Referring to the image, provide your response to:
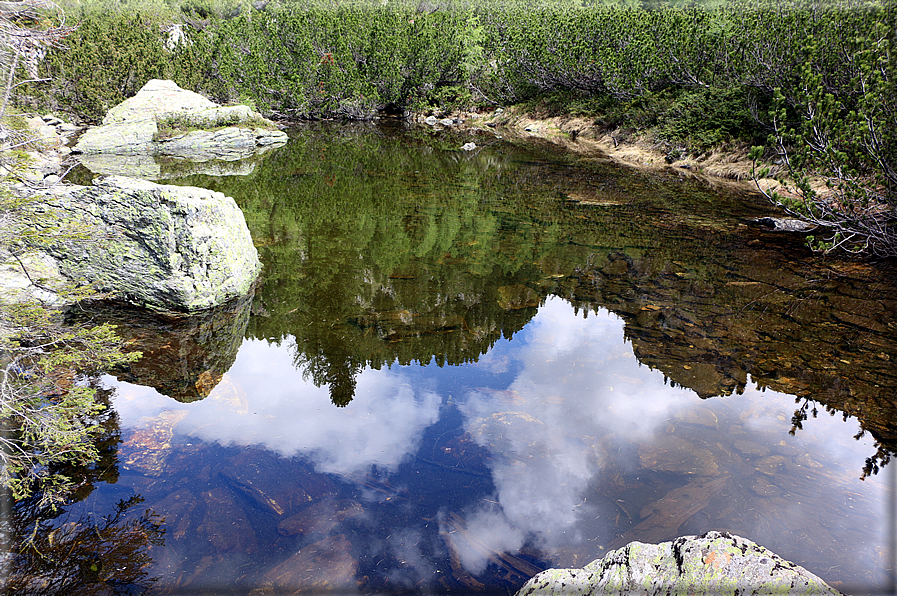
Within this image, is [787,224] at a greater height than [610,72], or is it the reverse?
[610,72]

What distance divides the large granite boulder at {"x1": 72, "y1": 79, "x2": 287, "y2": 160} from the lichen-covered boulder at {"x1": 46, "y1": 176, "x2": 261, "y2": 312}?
13.6 m

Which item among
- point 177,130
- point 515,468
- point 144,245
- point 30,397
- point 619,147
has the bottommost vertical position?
point 515,468

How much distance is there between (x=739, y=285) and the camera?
26.1 feet

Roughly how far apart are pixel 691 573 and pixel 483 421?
2.70m

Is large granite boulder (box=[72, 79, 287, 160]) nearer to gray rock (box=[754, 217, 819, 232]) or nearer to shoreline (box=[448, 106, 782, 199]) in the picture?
shoreline (box=[448, 106, 782, 199])

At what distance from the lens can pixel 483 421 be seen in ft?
16.4

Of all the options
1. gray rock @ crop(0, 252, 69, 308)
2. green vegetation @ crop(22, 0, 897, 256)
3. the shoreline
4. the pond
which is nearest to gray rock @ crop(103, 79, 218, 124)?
green vegetation @ crop(22, 0, 897, 256)

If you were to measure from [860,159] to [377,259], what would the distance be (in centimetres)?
842

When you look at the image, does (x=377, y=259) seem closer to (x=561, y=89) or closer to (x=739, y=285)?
(x=739, y=285)

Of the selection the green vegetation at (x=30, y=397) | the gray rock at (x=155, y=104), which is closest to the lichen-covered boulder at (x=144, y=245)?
the green vegetation at (x=30, y=397)

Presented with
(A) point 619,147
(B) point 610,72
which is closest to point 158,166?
(A) point 619,147

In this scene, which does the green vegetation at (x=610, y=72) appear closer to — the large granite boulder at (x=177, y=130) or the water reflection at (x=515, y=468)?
the large granite boulder at (x=177, y=130)

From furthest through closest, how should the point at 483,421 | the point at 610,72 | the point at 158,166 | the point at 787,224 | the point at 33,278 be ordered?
1. the point at 610,72
2. the point at 158,166
3. the point at 787,224
4. the point at 33,278
5. the point at 483,421

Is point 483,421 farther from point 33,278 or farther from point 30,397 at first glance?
point 33,278
